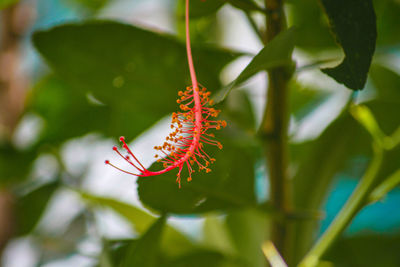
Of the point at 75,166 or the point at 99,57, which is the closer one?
the point at 99,57

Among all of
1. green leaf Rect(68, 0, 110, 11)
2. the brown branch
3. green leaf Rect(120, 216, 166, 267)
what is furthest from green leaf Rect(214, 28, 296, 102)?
green leaf Rect(68, 0, 110, 11)

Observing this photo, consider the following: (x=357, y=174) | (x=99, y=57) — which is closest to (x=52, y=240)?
(x=99, y=57)

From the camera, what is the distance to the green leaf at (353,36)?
6.9 inches

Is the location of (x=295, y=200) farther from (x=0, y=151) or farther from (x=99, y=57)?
(x=0, y=151)

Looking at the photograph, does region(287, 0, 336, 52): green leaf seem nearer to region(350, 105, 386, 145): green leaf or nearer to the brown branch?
region(350, 105, 386, 145): green leaf

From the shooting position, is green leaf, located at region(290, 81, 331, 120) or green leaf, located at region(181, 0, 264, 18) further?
green leaf, located at region(290, 81, 331, 120)

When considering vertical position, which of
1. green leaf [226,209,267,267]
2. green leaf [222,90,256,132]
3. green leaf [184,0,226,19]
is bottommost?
green leaf [226,209,267,267]

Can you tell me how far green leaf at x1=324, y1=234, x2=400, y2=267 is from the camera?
0.37 m

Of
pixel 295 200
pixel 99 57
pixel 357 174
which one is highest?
pixel 99 57

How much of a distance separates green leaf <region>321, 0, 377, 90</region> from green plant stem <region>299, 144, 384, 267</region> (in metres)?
0.11

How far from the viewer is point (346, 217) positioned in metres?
0.25

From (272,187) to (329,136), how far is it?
6 centimetres

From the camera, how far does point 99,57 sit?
29 cm

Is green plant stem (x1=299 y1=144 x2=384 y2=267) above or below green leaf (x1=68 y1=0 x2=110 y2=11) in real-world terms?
below
